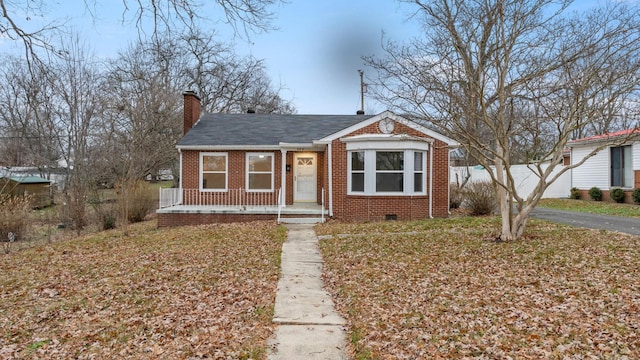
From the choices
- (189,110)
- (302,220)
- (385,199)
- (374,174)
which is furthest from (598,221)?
(189,110)

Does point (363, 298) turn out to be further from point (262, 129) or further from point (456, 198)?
point (262, 129)

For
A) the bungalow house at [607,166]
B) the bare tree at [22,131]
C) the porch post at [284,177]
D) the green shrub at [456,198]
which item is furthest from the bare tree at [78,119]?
the bungalow house at [607,166]

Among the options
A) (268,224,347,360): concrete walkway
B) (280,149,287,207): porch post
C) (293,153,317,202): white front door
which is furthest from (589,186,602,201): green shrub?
(268,224,347,360): concrete walkway

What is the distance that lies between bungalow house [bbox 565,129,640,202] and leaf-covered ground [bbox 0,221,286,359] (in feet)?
50.2

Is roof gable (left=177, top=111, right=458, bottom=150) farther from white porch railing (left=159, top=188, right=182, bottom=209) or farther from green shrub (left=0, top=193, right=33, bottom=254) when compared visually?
green shrub (left=0, top=193, right=33, bottom=254)

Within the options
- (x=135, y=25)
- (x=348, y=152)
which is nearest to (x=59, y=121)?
(x=348, y=152)

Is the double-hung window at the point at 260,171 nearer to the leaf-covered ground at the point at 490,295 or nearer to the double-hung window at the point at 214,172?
the double-hung window at the point at 214,172

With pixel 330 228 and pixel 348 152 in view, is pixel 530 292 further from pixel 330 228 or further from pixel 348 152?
pixel 348 152

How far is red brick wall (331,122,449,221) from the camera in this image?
13062mm

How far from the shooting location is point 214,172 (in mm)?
15234

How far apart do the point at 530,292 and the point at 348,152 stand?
844 centimetres

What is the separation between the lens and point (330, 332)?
4445mm

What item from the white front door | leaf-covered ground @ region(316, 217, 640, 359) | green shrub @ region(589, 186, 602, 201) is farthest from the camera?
green shrub @ region(589, 186, 602, 201)

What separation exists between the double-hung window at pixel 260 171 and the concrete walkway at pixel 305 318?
7393mm
